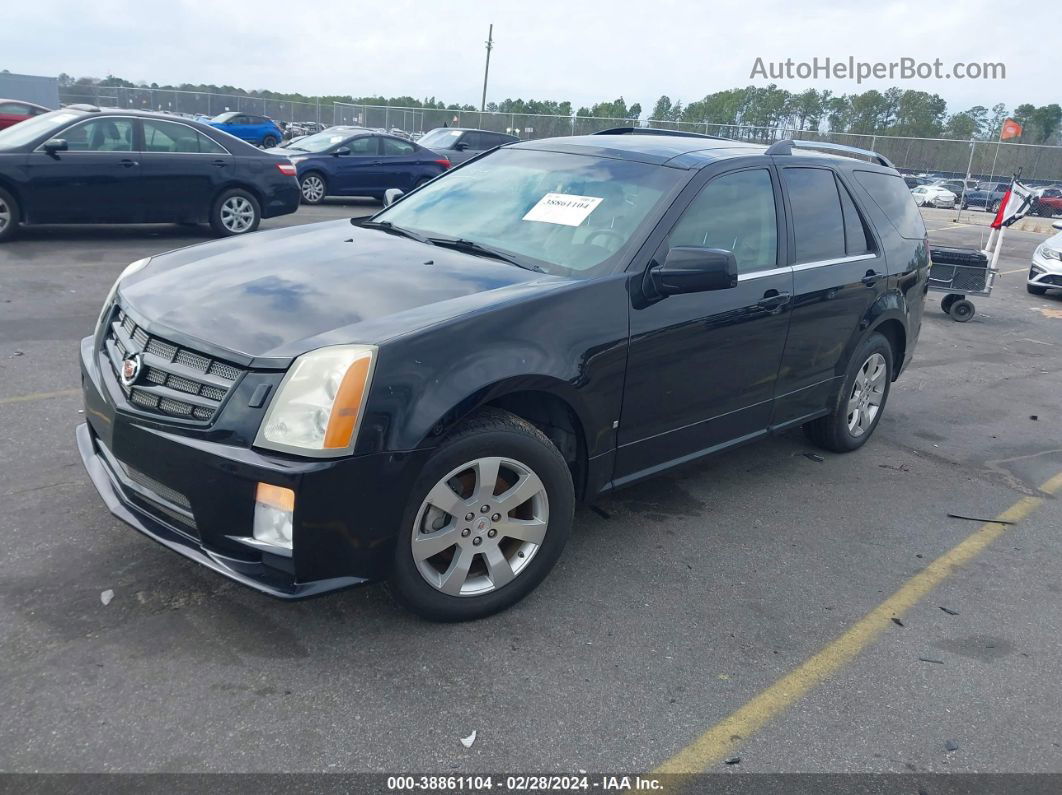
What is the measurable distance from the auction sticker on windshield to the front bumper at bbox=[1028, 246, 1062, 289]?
Answer: 11.1m

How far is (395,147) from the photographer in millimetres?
17062

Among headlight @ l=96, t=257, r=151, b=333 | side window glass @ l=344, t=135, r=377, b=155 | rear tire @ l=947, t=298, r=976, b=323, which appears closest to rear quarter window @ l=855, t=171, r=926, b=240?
headlight @ l=96, t=257, r=151, b=333

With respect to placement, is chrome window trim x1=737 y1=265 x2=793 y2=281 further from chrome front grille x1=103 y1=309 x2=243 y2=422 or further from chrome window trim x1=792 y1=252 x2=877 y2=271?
chrome front grille x1=103 y1=309 x2=243 y2=422

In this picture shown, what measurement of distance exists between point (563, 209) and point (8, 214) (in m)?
8.09

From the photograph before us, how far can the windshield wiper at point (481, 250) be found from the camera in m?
3.75

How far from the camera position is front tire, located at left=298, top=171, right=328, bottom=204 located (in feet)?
52.7

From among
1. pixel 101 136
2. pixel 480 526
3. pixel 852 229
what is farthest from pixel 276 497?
pixel 101 136

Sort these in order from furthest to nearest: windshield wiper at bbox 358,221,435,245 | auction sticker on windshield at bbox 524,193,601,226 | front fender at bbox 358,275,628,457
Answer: windshield wiper at bbox 358,221,435,245, auction sticker on windshield at bbox 524,193,601,226, front fender at bbox 358,275,628,457

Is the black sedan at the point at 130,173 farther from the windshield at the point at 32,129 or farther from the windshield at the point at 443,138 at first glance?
the windshield at the point at 443,138

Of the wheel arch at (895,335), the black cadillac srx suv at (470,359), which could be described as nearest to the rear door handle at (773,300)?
the black cadillac srx suv at (470,359)

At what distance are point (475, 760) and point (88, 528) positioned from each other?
208 cm

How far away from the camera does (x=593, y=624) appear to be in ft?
11.0

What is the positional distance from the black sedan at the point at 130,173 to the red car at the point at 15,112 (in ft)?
31.7

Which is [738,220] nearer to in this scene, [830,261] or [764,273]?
[764,273]
